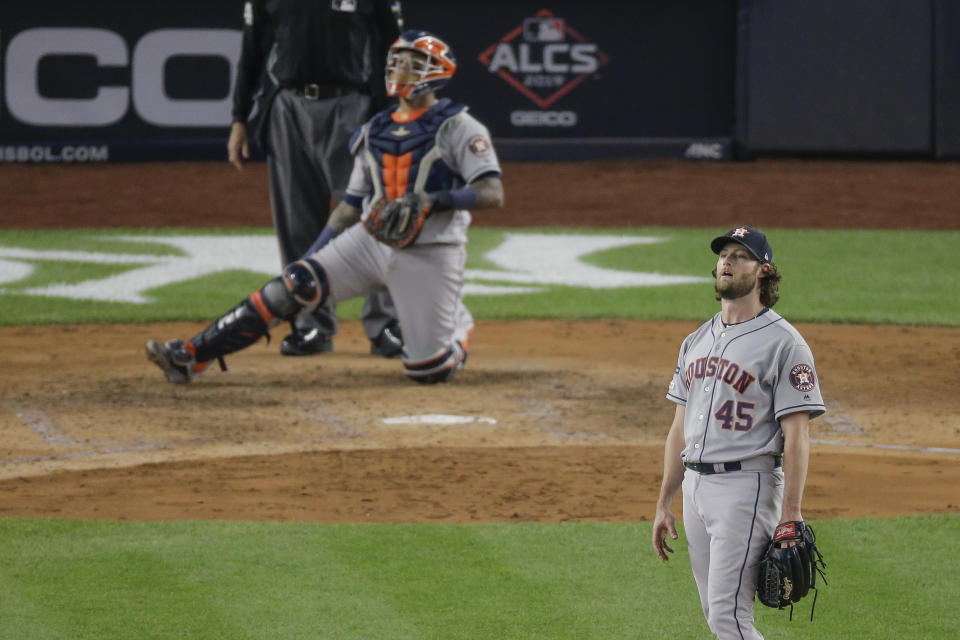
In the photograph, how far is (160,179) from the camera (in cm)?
2000

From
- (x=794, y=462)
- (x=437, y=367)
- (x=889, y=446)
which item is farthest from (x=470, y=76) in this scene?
(x=794, y=462)

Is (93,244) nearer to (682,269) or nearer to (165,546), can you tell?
(682,269)

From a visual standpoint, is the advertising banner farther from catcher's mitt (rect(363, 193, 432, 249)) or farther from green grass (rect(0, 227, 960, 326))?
catcher's mitt (rect(363, 193, 432, 249))

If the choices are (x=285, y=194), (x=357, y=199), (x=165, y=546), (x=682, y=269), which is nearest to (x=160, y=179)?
(x=682, y=269)

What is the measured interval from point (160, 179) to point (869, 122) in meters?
8.71

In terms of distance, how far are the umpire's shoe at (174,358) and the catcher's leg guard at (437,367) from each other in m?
1.17

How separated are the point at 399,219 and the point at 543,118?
1221cm

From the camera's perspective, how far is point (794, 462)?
154 inches

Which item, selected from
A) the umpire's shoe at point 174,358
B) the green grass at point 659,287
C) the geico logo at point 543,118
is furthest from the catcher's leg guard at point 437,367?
the geico logo at point 543,118

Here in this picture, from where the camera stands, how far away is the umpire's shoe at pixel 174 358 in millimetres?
8742

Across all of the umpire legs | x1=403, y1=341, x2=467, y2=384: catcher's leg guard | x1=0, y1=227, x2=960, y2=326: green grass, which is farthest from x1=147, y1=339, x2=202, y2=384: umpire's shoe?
x1=0, y1=227, x2=960, y2=326: green grass

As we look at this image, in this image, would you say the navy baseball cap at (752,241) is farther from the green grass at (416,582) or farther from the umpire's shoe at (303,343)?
the umpire's shoe at (303,343)

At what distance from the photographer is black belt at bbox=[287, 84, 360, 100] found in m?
10.0

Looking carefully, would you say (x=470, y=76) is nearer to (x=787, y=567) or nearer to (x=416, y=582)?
(x=416, y=582)
